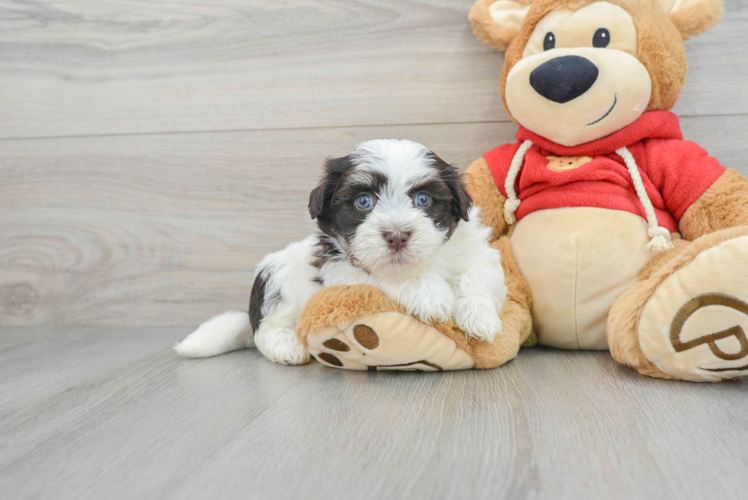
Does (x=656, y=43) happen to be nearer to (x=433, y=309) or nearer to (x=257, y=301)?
(x=433, y=309)

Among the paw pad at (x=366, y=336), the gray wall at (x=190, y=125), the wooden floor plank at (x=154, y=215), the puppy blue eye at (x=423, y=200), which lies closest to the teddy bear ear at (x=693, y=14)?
the gray wall at (x=190, y=125)

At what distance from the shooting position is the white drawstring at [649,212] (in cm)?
143

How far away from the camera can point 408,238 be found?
4.09ft

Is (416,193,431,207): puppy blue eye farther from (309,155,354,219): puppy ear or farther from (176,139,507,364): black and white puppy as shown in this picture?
(309,155,354,219): puppy ear

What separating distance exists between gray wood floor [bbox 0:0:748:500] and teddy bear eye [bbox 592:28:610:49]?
0.47 m

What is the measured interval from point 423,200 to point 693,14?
94 centimetres

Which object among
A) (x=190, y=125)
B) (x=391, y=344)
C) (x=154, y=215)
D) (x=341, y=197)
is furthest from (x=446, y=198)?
(x=154, y=215)

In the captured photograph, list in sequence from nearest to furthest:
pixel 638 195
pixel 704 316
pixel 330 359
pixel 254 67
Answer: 1. pixel 704 316
2. pixel 330 359
3. pixel 638 195
4. pixel 254 67

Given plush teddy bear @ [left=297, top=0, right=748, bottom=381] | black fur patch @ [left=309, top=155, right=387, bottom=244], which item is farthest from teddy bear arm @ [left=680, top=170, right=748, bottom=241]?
black fur patch @ [left=309, top=155, right=387, bottom=244]

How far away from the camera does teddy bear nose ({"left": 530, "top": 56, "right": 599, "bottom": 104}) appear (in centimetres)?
144

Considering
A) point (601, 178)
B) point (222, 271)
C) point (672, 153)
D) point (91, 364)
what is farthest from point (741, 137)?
point (91, 364)

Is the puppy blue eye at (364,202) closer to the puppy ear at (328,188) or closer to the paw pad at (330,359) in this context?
the puppy ear at (328,188)

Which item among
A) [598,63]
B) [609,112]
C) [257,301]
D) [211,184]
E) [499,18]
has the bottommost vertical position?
[257,301]

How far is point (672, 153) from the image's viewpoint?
5.00 feet
